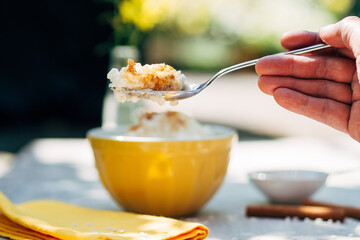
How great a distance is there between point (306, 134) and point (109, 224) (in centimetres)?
427

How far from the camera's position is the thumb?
105cm

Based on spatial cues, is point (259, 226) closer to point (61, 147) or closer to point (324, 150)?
point (324, 150)

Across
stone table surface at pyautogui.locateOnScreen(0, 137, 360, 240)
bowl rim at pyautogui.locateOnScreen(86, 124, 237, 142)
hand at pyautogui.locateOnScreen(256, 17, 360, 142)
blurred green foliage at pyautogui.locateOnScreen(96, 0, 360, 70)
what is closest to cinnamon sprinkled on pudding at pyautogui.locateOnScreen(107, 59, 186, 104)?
bowl rim at pyautogui.locateOnScreen(86, 124, 237, 142)

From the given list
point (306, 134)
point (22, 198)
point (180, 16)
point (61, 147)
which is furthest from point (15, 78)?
point (180, 16)

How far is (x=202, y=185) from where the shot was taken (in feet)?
4.25

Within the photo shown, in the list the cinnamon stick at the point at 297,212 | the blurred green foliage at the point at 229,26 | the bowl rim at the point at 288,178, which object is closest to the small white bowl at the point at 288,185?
the bowl rim at the point at 288,178

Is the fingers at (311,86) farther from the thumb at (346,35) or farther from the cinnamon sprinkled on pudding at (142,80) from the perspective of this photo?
the cinnamon sprinkled on pudding at (142,80)

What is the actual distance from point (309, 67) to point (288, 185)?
13.4 inches

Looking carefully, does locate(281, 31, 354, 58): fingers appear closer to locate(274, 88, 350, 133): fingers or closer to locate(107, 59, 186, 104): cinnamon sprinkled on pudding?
locate(274, 88, 350, 133): fingers

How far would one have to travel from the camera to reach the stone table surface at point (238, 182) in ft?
3.97

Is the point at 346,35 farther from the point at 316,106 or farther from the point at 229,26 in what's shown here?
the point at 229,26

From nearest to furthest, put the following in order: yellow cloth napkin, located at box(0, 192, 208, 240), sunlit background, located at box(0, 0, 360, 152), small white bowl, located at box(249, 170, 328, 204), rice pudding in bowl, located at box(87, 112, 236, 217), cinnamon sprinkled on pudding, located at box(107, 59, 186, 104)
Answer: yellow cloth napkin, located at box(0, 192, 208, 240) < cinnamon sprinkled on pudding, located at box(107, 59, 186, 104) < rice pudding in bowl, located at box(87, 112, 236, 217) < small white bowl, located at box(249, 170, 328, 204) < sunlit background, located at box(0, 0, 360, 152)

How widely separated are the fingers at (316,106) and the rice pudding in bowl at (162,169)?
0.59 ft

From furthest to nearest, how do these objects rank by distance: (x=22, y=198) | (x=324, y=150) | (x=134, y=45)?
(x=134, y=45) < (x=324, y=150) < (x=22, y=198)
